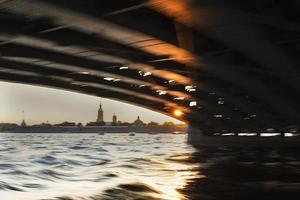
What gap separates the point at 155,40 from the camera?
2033 cm

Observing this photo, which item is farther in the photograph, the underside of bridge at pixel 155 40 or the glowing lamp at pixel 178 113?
the glowing lamp at pixel 178 113

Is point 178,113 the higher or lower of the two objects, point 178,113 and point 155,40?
the lower

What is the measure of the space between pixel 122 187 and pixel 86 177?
12.3 ft

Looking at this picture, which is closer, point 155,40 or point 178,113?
point 155,40

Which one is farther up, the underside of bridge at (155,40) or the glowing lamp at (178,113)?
the underside of bridge at (155,40)

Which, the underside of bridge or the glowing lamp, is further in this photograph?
the glowing lamp

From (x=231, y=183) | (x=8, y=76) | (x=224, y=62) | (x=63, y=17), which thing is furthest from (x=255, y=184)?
(x=8, y=76)

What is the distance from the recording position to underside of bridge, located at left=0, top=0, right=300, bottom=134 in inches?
632

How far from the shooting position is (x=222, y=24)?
57.6ft

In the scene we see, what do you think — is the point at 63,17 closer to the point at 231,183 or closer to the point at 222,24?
the point at 222,24

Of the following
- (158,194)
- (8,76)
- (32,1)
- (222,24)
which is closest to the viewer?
(158,194)

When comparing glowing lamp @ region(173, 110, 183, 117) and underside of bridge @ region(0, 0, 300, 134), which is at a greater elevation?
underside of bridge @ region(0, 0, 300, 134)

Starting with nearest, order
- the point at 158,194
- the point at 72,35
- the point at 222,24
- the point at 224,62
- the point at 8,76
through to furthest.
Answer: the point at 158,194 → the point at 222,24 → the point at 72,35 → the point at 224,62 → the point at 8,76

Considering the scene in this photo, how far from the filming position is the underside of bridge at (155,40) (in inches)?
632
